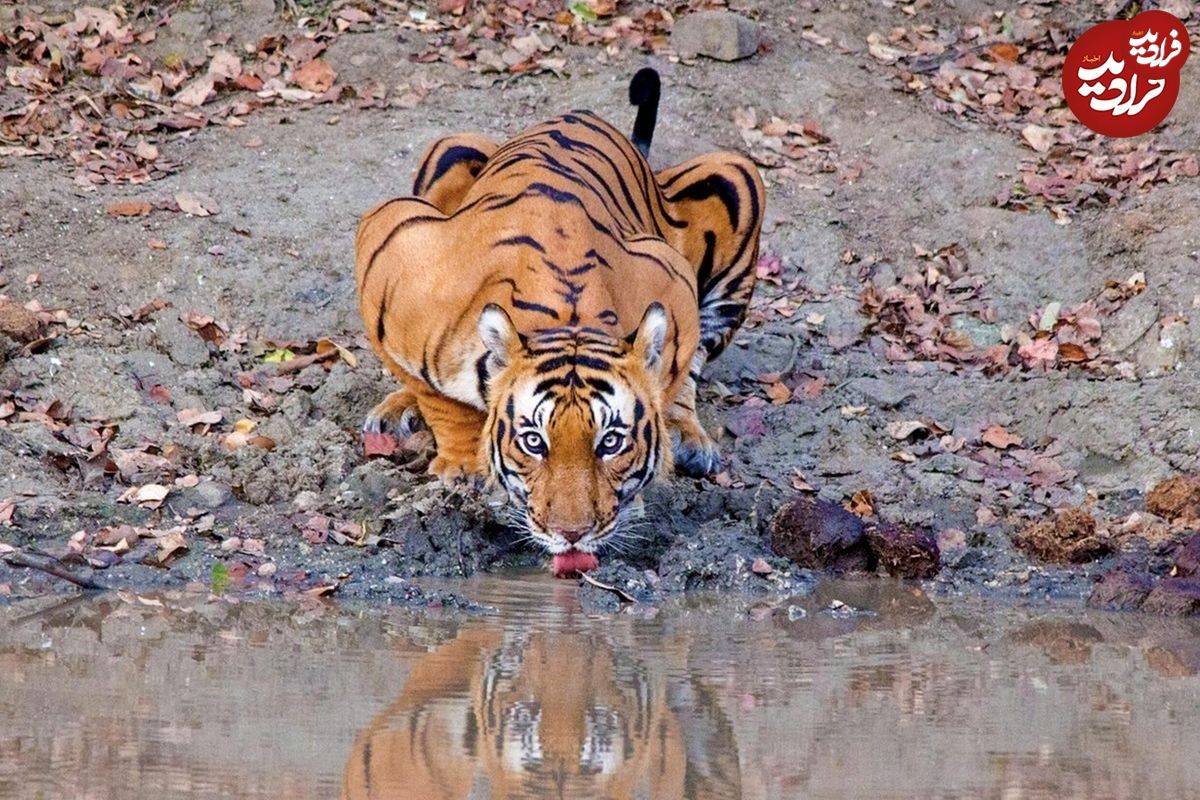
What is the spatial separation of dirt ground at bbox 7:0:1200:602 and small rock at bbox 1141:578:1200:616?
227mm

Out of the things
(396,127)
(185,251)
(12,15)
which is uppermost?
(12,15)

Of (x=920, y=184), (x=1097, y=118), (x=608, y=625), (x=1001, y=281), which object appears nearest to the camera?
(x=608, y=625)

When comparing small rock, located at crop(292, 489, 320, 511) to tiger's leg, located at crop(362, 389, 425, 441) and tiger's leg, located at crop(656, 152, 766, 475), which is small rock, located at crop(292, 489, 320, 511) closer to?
tiger's leg, located at crop(362, 389, 425, 441)

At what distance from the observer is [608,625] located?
491 cm

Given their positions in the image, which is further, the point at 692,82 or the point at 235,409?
the point at 692,82

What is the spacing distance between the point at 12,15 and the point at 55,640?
5.95 m

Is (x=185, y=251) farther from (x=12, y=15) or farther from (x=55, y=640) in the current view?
(x=55, y=640)

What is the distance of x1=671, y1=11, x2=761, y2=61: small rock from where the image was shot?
9680mm

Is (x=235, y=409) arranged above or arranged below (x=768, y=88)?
below

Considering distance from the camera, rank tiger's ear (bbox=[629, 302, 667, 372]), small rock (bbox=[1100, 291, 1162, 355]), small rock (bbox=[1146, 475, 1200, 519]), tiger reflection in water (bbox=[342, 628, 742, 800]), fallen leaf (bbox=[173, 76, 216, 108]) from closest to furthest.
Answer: tiger reflection in water (bbox=[342, 628, 742, 800]) → tiger's ear (bbox=[629, 302, 667, 372]) → small rock (bbox=[1146, 475, 1200, 519]) → small rock (bbox=[1100, 291, 1162, 355]) → fallen leaf (bbox=[173, 76, 216, 108])

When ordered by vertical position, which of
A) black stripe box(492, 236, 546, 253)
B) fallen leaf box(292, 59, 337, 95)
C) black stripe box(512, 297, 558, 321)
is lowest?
black stripe box(512, 297, 558, 321)

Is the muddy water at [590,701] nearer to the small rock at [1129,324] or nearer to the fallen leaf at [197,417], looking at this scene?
the fallen leaf at [197,417]

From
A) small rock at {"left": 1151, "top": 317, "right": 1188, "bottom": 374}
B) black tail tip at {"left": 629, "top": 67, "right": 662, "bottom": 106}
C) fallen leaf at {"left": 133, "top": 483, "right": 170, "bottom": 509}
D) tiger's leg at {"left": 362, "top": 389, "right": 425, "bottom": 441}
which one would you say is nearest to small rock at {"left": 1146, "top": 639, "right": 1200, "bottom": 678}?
small rock at {"left": 1151, "top": 317, "right": 1188, "bottom": 374}

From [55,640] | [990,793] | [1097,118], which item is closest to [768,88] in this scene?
[1097,118]
